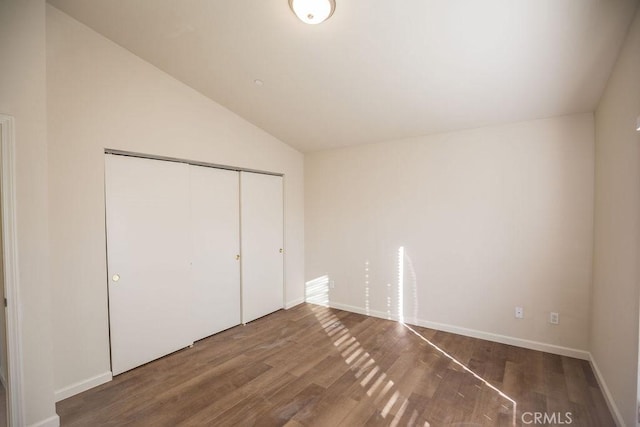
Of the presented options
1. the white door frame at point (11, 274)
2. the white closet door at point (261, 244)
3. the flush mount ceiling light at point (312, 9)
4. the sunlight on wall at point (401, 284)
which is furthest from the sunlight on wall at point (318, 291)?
the flush mount ceiling light at point (312, 9)

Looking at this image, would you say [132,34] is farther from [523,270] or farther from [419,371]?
[523,270]

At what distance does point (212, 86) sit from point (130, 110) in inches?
33.5

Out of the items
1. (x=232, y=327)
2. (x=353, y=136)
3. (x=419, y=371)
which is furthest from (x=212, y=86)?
(x=419, y=371)

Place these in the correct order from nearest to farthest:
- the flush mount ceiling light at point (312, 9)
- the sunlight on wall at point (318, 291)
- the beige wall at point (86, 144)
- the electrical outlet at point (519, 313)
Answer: the flush mount ceiling light at point (312, 9), the beige wall at point (86, 144), the electrical outlet at point (519, 313), the sunlight on wall at point (318, 291)

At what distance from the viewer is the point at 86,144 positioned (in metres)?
2.42

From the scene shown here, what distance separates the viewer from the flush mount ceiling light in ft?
6.15

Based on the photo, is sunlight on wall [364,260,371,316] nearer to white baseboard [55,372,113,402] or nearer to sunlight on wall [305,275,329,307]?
sunlight on wall [305,275,329,307]

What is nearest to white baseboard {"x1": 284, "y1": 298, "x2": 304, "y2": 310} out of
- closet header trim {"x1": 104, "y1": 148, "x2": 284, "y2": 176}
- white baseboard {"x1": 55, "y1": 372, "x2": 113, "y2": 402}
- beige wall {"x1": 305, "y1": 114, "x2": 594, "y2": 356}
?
beige wall {"x1": 305, "y1": 114, "x2": 594, "y2": 356}

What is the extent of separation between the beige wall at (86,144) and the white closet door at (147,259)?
4.2 inches

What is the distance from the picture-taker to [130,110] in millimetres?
2686

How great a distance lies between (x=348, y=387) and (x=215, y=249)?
7.05 ft

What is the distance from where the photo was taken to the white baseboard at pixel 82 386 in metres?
2.29

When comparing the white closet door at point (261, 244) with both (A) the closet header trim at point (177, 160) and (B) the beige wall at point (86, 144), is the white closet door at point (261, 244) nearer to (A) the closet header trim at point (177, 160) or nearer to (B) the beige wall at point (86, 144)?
(A) the closet header trim at point (177, 160)

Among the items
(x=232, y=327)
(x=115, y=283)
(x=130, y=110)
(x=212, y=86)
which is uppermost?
(x=212, y=86)
